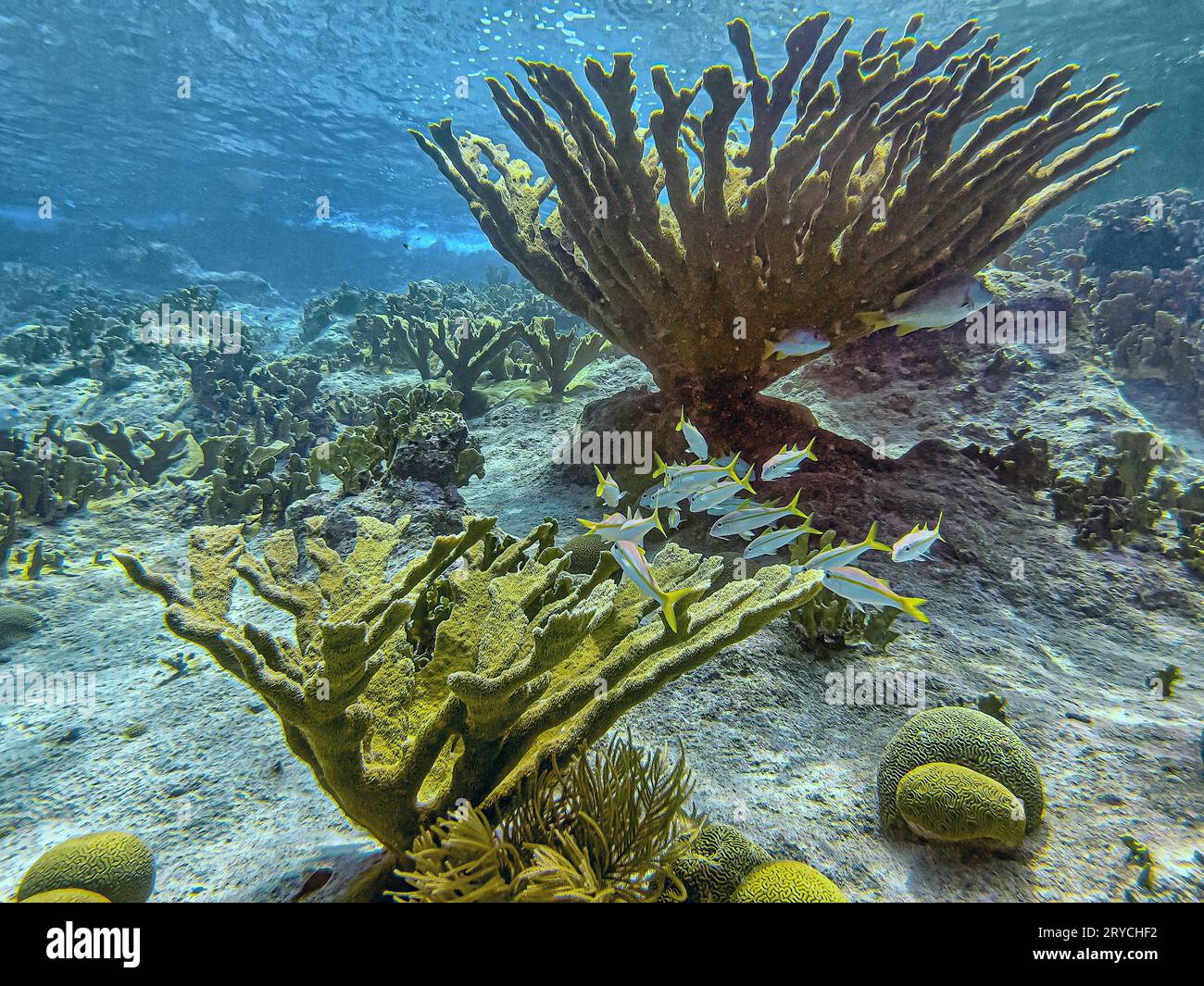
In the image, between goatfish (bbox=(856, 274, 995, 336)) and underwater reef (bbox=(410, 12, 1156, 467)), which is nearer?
goatfish (bbox=(856, 274, 995, 336))

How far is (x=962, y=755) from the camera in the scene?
2197 millimetres

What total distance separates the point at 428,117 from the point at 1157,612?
37.5 m

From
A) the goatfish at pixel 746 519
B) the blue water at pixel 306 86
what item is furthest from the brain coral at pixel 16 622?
the blue water at pixel 306 86

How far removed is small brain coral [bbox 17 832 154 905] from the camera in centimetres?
181

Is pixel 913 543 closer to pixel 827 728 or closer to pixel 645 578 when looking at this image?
pixel 827 728

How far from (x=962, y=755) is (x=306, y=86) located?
35.7 meters

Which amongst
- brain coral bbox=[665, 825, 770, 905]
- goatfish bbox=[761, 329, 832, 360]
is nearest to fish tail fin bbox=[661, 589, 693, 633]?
brain coral bbox=[665, 825, 770, 905]

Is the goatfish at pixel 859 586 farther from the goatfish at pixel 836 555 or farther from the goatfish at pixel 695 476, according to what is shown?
the goatfish at pixel 695 476

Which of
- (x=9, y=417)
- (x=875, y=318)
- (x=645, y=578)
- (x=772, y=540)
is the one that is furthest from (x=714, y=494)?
(x=9, y=417)

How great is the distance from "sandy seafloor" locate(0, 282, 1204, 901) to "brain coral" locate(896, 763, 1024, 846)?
127 millimetres

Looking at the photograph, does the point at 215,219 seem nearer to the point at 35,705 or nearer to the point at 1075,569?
the point at 35,705

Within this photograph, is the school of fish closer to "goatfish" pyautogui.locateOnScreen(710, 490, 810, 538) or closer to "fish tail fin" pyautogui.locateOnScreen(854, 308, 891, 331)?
"goatfish" pyautogui.locateOnScreen(710, 490, 810, 538)

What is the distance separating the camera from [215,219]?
38.9m
